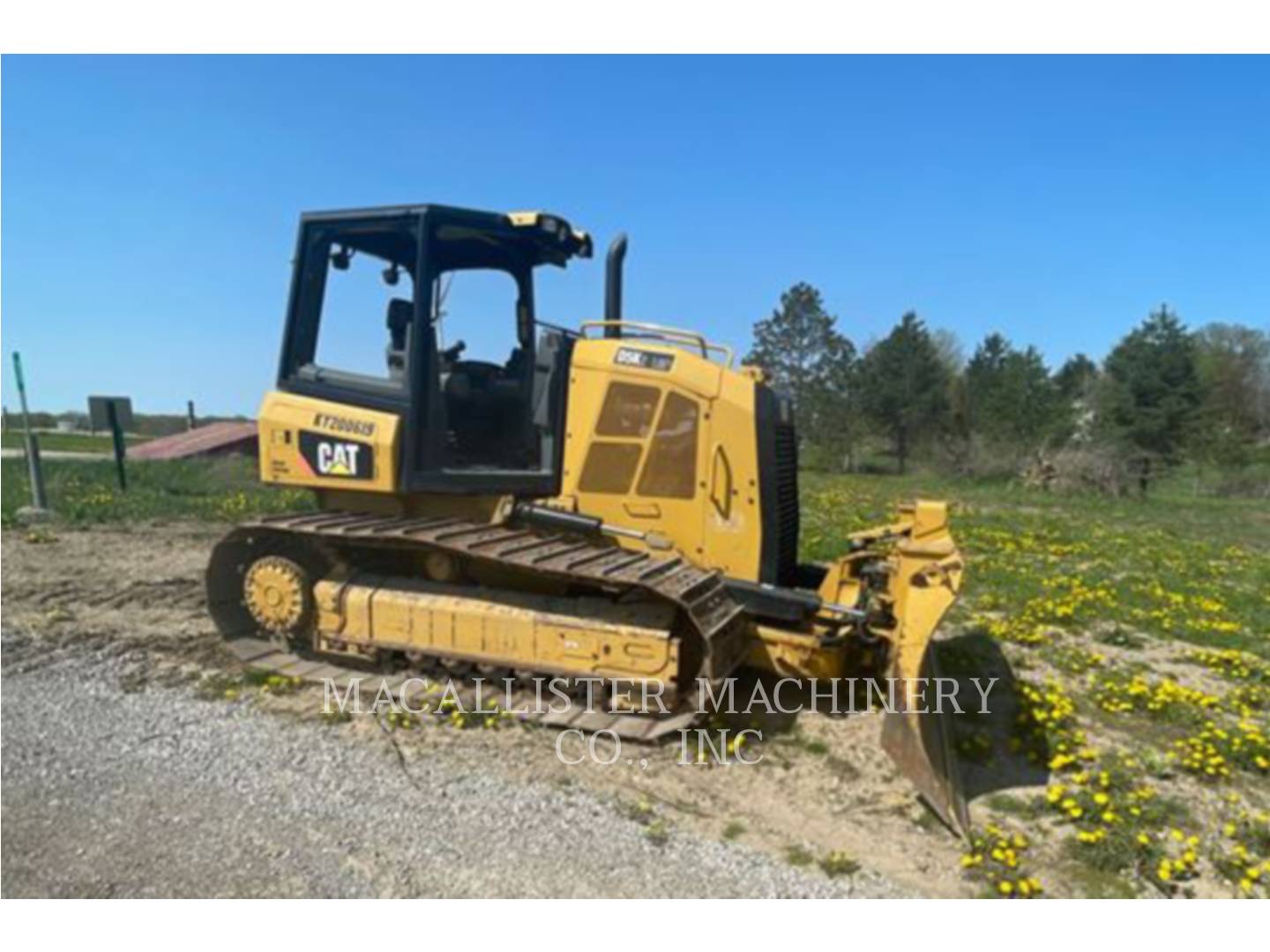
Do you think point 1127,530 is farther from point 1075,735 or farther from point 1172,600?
point 1075,735

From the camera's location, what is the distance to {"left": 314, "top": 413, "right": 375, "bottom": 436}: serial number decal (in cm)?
557

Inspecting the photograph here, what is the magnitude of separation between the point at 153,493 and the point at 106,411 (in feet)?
6.71

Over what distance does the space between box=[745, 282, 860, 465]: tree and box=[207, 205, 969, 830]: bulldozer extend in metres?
30.4

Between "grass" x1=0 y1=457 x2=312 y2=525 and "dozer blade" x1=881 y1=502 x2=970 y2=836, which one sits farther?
"grass" x1=0 y1=457 x2=312 y2=525

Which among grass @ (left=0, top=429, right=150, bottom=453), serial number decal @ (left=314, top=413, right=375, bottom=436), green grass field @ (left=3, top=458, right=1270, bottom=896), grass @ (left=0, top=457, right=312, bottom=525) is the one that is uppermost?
grass @ (left=0, top=429, right=150, bottom=453)

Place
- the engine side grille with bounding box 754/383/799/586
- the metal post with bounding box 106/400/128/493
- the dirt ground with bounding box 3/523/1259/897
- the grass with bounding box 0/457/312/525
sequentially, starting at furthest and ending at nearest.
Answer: the metal post with bounding box 106/400/128/493 < the grass with bounding box 0/457/312/525 < the engine side grille with bounding box 754/383/799/586 < the dirt ground with bounding box 3/523/1259/897

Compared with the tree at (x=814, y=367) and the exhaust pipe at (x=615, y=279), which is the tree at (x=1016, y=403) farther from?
the exhaust pipe at (x=615, y=279)

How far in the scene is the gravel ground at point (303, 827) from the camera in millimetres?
3236

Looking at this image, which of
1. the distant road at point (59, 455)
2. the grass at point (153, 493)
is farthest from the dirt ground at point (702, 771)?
the distant road at point (59, 455)

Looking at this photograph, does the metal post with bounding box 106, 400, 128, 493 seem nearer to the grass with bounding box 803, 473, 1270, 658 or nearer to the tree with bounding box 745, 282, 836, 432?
the grass with bounding box 803, 473, 1270, 658

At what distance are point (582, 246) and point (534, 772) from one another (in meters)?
3.89

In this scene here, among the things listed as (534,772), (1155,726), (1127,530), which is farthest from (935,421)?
(534,772)

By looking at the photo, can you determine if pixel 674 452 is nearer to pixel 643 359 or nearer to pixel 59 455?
pixel 643 359

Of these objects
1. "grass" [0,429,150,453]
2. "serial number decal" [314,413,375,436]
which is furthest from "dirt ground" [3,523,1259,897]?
"grass" [0,429,150,453]
